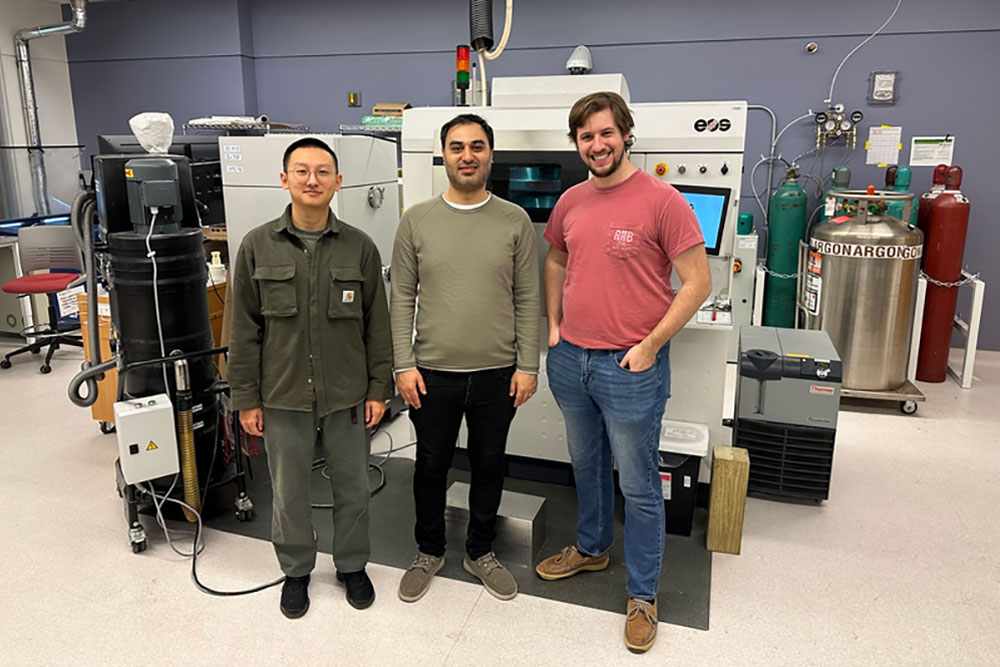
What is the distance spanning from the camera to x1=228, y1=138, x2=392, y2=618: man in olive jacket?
6.75ft

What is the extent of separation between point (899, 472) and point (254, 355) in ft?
9.56

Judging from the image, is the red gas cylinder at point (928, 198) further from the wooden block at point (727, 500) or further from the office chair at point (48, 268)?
the office chair at point (48, 268)

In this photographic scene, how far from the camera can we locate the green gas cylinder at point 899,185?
4.31 metres

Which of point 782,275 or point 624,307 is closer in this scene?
point 624,307

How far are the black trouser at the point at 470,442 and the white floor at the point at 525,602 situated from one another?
0.21 m

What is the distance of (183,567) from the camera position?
2.57 metres

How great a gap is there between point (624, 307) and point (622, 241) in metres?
0.18

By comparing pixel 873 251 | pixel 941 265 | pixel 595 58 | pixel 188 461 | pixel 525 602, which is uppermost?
pixel 595 58

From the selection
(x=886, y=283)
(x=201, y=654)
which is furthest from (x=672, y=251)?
(x=886, y=283)

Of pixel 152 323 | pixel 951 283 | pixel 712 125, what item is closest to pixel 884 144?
pixel 951 283

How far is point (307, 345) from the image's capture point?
2109 millimetres

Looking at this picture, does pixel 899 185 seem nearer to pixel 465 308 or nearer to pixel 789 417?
pixel 789 417

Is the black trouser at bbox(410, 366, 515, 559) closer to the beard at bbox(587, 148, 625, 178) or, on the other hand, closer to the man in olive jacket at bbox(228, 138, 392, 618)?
the man in olive jacket at bbox(228, 138, 392, 618)

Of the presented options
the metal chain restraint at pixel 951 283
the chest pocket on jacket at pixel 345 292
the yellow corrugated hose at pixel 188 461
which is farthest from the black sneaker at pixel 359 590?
the metal chain restraint at pixel 951 283
